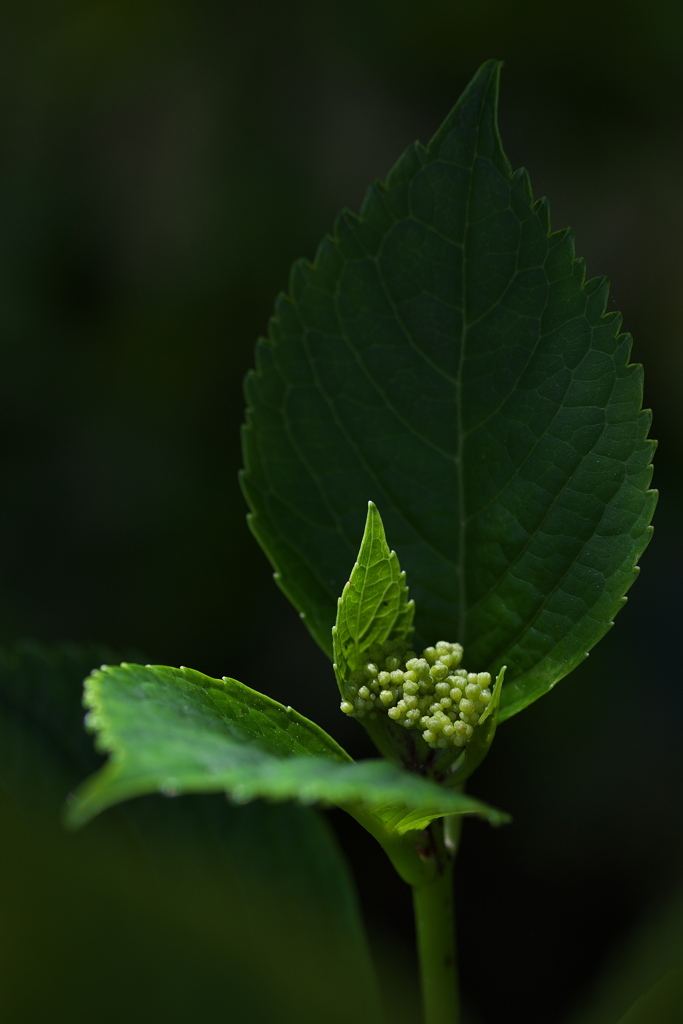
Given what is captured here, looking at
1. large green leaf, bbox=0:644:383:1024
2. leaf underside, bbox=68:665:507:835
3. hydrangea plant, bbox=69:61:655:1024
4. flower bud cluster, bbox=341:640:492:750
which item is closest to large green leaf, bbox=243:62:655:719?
hydrangea plant, bbox=69:61:655:1024

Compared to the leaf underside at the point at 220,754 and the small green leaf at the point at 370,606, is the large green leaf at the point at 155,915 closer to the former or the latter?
the leaf underside at the point at 220,754

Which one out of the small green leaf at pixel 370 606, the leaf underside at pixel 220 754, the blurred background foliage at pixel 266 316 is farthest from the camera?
the blurred background foliage at pixel 266 316

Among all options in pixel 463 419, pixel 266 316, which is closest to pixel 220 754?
pixel 463 419

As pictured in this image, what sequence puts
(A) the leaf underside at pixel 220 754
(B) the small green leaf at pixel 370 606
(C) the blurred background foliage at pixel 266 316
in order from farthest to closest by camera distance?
1. (C) the blurred background foliage at pixel 266 316
2. (B) the small green leaf at pixel 370 606
3. (A) the leaf underside at pixel 220 754

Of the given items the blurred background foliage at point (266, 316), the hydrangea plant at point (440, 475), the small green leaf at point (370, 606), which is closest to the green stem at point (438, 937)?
the hydrangea plant at point (440, 475)

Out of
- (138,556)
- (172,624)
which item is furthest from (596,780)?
(138,556)

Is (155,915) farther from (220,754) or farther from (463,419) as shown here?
(463,419)

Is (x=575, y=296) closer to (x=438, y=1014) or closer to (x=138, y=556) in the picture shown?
(x=438, y=1014)
